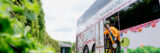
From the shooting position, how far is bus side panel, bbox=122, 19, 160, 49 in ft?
7.05

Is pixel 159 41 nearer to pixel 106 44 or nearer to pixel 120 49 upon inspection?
pixel 120 49

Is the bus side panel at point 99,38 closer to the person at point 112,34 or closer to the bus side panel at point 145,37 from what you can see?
the person at point 112,34

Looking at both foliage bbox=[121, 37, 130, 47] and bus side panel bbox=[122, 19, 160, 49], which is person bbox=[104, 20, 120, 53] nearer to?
foliage bbox=[121, 37, 130, 47]

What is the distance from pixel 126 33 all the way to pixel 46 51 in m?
2.62

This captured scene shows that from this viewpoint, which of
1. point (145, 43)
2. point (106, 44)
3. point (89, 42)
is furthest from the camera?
point (89, 42)

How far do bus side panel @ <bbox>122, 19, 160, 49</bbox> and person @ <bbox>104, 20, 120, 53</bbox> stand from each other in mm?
418

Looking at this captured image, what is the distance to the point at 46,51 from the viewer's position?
44cm

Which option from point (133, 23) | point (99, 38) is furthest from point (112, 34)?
point (133, 23)

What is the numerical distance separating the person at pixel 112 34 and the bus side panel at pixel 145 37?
418mm

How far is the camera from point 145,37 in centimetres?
238

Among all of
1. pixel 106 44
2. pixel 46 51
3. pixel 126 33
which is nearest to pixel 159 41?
pixel 126 33

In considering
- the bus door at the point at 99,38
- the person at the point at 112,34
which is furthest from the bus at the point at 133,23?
the person at the point at 112,34

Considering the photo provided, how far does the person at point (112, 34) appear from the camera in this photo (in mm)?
3279

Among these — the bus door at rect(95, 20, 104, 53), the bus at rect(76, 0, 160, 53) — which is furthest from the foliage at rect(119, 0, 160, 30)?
the bus door at rect(95, 20, 104, 53)
